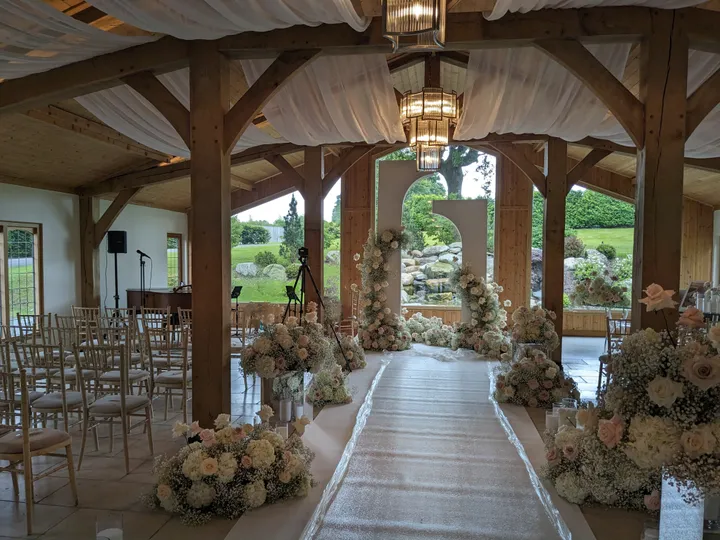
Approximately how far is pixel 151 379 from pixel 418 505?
287 centimetres

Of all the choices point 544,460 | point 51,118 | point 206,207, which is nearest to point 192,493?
point 206,207

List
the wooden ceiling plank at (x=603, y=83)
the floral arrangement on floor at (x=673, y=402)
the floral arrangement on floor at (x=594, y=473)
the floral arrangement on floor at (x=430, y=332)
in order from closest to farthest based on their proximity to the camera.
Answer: the floral arrangement on floor at (x=673, y=402), the floral arrangement on floor at (x=594, y=473), the wooden ceiling plank at (x=603, y=83), the floral arrangement on floor at (x=430, y=332)

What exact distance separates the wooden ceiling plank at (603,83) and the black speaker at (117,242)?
819 cm

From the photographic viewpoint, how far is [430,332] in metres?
9.27

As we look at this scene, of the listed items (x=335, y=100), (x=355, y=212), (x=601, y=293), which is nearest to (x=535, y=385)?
(x=601, y=293)

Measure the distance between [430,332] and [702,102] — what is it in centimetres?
646

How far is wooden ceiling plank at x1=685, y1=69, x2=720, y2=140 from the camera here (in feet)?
10.6

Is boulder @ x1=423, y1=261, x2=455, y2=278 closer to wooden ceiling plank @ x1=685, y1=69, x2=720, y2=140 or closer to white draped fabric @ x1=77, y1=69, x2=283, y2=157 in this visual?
white draped fabric @ x1=77, y1=69, x2=283, y2=157

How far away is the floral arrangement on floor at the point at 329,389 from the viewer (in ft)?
17.6

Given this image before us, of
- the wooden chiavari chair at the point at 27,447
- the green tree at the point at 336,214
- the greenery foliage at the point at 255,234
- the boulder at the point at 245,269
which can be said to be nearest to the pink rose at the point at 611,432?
the wooden chiavari chair at the point at 27,447

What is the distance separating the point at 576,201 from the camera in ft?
36.9

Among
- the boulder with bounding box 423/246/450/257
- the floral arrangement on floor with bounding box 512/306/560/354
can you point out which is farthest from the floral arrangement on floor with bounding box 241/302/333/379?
the boulder with bounding box 423/246/450/257

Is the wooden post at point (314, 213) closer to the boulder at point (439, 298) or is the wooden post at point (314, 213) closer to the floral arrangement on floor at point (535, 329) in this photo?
the floral arrangement on floor at point (535, 329)

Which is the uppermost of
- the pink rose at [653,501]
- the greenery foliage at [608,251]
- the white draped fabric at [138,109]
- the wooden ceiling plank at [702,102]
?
the white draped fabric at [138,109]
